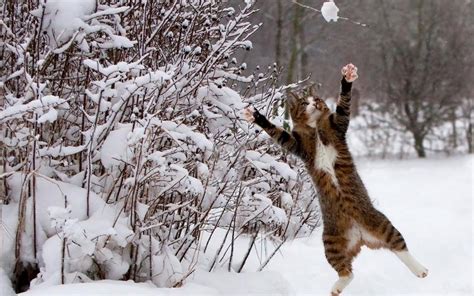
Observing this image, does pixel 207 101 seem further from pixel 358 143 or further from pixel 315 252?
pixel 358 143

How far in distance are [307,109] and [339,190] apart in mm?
519

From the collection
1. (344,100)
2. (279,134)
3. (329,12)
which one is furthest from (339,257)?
(329,12)

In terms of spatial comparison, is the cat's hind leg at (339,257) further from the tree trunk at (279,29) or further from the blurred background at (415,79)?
the blurred background at (415,79)

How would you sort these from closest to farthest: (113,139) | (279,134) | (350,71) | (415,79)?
(350,71) → (113,139) → (279,134) → (415,79)

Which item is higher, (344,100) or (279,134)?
(344,100)

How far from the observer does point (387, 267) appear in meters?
5.93

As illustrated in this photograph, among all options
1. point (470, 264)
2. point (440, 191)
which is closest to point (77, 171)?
point (470, 264)

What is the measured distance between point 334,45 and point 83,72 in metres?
10.9

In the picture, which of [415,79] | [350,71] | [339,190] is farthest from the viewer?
[415,79]

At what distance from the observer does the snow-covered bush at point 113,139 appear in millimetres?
3447

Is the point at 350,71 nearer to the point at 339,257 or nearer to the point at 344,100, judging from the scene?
the point at 344,100

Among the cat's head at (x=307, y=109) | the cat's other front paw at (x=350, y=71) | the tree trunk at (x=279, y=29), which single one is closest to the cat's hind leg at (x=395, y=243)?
the cat's head at (x=307, y=109)

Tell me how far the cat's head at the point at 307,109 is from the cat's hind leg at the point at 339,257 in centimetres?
69

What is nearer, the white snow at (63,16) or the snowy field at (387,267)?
the white snow at (63,16)
